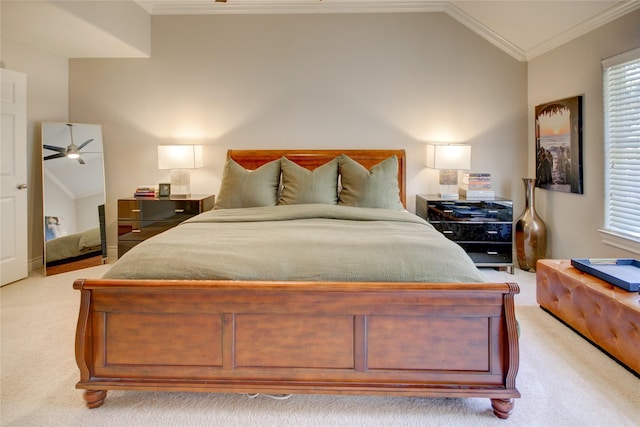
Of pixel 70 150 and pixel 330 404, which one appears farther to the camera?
pixel 70 150

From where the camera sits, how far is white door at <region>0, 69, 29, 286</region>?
3.45 metres

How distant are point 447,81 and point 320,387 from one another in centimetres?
366

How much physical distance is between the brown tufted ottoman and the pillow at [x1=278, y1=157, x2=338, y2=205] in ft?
5.87

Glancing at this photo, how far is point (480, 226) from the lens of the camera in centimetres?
378

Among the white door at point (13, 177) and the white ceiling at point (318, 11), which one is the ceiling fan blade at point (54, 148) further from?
the white ceiling at point (318, 11)

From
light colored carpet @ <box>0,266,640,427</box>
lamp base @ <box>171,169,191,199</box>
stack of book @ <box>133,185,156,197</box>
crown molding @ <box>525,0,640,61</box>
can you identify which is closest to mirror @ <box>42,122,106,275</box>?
stack of book @ <box>133,185,156,197</box>

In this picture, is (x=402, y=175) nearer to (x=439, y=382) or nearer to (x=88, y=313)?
(x=439, y=382)

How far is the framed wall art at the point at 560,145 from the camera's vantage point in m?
3.40

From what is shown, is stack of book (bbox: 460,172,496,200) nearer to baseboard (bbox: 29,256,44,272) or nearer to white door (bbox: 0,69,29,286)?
white door (bbox: 0,69,29,286)

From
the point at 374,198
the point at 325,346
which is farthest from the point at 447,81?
the point at 325,346

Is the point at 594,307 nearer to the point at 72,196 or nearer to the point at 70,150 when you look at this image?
the point at 72,196

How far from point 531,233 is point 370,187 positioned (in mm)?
1803

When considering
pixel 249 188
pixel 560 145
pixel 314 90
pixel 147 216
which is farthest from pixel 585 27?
pixel 147 216

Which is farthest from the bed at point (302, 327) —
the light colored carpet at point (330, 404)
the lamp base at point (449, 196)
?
the lamp base at point (449, 196)
